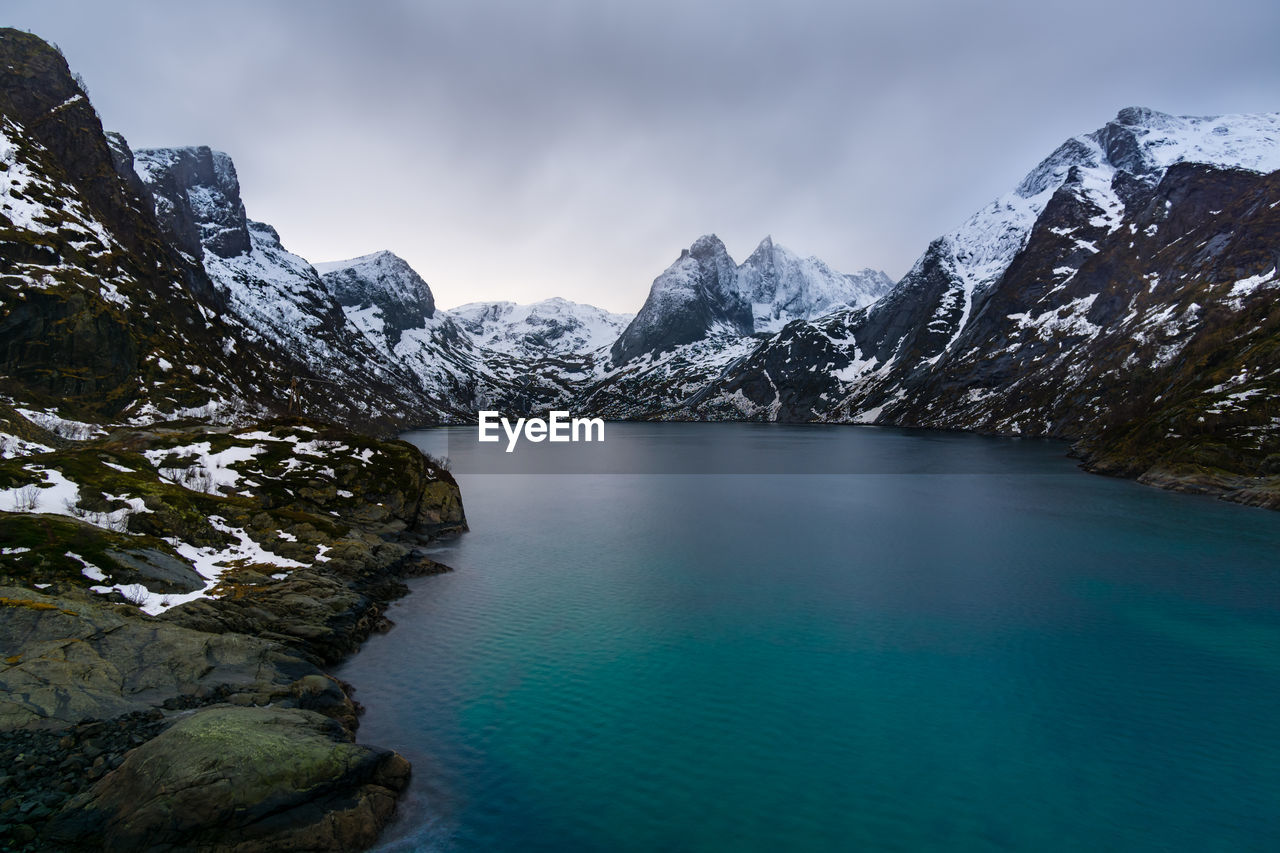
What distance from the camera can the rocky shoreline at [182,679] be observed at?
15172 millimetres

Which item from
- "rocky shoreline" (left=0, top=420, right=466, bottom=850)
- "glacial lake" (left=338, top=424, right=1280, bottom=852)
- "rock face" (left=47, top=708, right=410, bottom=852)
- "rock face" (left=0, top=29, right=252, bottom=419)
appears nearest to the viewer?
"rock face" (left=47, top=708, right=410, bottom=852)

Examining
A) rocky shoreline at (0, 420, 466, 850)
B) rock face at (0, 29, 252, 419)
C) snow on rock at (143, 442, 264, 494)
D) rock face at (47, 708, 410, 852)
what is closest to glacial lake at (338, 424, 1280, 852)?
rock face at (47, 708, 410, 852)

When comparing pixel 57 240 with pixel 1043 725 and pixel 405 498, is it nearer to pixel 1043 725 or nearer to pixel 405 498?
pixel 405 498

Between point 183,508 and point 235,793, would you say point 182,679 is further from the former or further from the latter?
point 183,508

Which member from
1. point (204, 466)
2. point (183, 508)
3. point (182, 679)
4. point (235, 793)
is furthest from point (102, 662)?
point (204, 466)

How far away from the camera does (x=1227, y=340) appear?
10656 centimetres

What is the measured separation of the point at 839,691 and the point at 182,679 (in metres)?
24.9

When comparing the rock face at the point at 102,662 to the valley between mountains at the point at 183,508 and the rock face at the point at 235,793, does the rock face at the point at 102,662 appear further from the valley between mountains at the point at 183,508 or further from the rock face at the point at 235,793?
the rock face at the point at 235,793

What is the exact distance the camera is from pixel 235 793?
15.6m

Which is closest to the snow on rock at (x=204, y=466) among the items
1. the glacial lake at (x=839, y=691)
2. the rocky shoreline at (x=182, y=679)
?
the rocky shoreline at (x=182, y=679)

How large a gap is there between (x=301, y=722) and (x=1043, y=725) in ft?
86.5

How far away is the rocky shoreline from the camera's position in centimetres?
1517

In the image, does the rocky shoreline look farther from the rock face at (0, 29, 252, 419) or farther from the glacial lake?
the rock face at (0, 29, 252, 419)

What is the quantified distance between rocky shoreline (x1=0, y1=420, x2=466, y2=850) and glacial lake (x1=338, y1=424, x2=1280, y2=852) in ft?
7.87
